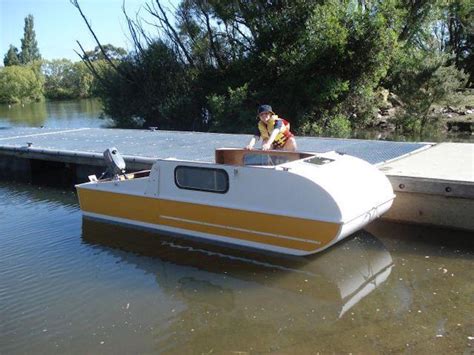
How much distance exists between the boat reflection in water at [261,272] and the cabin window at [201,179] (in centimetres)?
103

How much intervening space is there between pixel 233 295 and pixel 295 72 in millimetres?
17540

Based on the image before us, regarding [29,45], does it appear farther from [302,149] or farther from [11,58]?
[302,149]

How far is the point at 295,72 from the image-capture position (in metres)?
23.2

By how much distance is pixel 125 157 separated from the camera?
41.5ft

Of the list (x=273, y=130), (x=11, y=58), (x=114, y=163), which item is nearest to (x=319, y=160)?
(x=273, y=130)

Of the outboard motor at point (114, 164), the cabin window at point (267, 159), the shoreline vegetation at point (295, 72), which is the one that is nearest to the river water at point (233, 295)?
the outboard motor at point (114, 164)

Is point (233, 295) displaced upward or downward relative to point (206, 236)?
downward

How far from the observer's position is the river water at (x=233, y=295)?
19.0 ft

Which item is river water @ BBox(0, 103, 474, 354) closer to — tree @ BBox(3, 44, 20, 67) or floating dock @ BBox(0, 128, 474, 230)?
floating dock @ BBox(0, 128, 474, 230)

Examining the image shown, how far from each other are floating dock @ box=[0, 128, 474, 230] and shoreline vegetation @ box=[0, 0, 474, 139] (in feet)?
27.6

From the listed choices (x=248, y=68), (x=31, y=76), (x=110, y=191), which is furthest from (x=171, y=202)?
(x=31, y=76)

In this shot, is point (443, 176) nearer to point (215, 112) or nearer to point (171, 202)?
point (171, 202)

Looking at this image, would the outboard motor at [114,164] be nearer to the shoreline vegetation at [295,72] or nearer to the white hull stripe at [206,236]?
the white hull stripe at [206,236]

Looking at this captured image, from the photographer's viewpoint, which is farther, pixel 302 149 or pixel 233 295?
pixel 302 149
